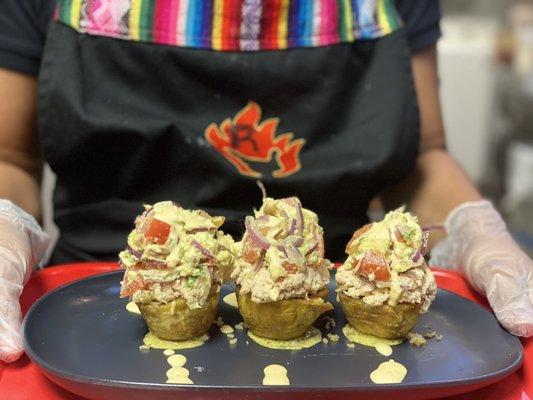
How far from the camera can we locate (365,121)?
123 centimetres

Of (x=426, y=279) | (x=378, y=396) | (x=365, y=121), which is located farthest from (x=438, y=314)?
(x=365, y=121)

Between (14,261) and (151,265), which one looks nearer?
(151,265)

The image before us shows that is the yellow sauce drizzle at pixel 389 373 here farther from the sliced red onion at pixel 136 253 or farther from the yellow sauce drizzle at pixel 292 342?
the sliced red onion at pixel 136 253

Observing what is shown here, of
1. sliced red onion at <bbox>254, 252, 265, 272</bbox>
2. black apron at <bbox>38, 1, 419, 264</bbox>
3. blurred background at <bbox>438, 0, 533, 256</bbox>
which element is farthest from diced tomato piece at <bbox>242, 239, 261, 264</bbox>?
blurred background at <bbox>438, 0, 533, 256</bbox>

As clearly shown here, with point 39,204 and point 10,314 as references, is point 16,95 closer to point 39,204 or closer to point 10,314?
point 39,204

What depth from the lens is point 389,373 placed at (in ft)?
2.69

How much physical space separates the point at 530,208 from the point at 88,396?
2411 mm

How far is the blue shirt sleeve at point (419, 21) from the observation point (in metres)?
1.36

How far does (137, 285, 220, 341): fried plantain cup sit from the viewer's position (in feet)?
2.83

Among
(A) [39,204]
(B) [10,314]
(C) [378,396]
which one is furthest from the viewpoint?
(A) [39,204]

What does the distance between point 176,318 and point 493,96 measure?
8.03ft

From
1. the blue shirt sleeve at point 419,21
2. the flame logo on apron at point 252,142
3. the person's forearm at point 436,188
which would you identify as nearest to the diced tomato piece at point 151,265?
the flame logo on apron at point 252,142

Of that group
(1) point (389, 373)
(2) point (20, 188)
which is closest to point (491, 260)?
(1) point (389, 373)

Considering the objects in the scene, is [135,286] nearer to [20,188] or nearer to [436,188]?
[20,188]
